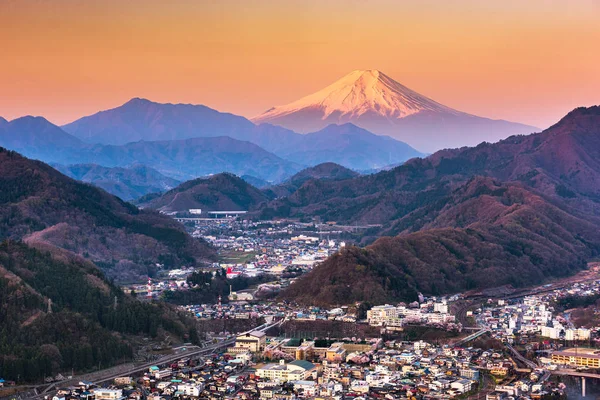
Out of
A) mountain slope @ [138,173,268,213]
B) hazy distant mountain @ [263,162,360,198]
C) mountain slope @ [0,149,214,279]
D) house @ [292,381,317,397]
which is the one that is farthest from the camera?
hazy distant mountain @ [263,162,360,198]

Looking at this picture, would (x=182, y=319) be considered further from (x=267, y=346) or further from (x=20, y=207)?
(x=20, y=207)

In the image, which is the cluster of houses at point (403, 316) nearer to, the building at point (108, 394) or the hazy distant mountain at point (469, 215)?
the hazy distant mountain at point (469, 215)

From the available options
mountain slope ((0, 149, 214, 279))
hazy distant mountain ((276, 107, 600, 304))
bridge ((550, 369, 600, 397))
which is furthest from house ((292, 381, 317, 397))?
mountain slope ((0, 149, 214, 279))

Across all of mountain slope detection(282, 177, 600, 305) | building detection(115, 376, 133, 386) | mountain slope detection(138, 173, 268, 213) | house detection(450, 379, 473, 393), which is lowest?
house detection(450, 379, 473, 393)

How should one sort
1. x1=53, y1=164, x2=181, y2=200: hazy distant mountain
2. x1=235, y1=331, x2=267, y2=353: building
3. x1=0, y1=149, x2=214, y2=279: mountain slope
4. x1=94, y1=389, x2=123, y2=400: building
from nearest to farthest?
x1=94, y1=389, x2=123, y2=400: building, x1=235, y1=331, x2=267, y2=353: building, x1=0, y1=149, x2=214, y2=279: mountain slope, x1=53, y1=164, x2=181, y2=200: hazy distant mountain

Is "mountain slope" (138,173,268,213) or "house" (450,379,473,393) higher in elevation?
"mountain slope" (138,173,268,213)

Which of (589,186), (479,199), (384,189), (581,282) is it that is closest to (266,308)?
(581,282)

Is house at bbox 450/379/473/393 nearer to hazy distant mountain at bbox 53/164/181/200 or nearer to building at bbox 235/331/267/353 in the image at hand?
building at bbox 235/331/267/353

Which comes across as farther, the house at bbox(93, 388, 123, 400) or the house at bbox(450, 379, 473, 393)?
the house at bbox(450, 379, 473, 393)

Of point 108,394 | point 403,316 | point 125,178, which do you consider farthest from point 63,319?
point 125,178
